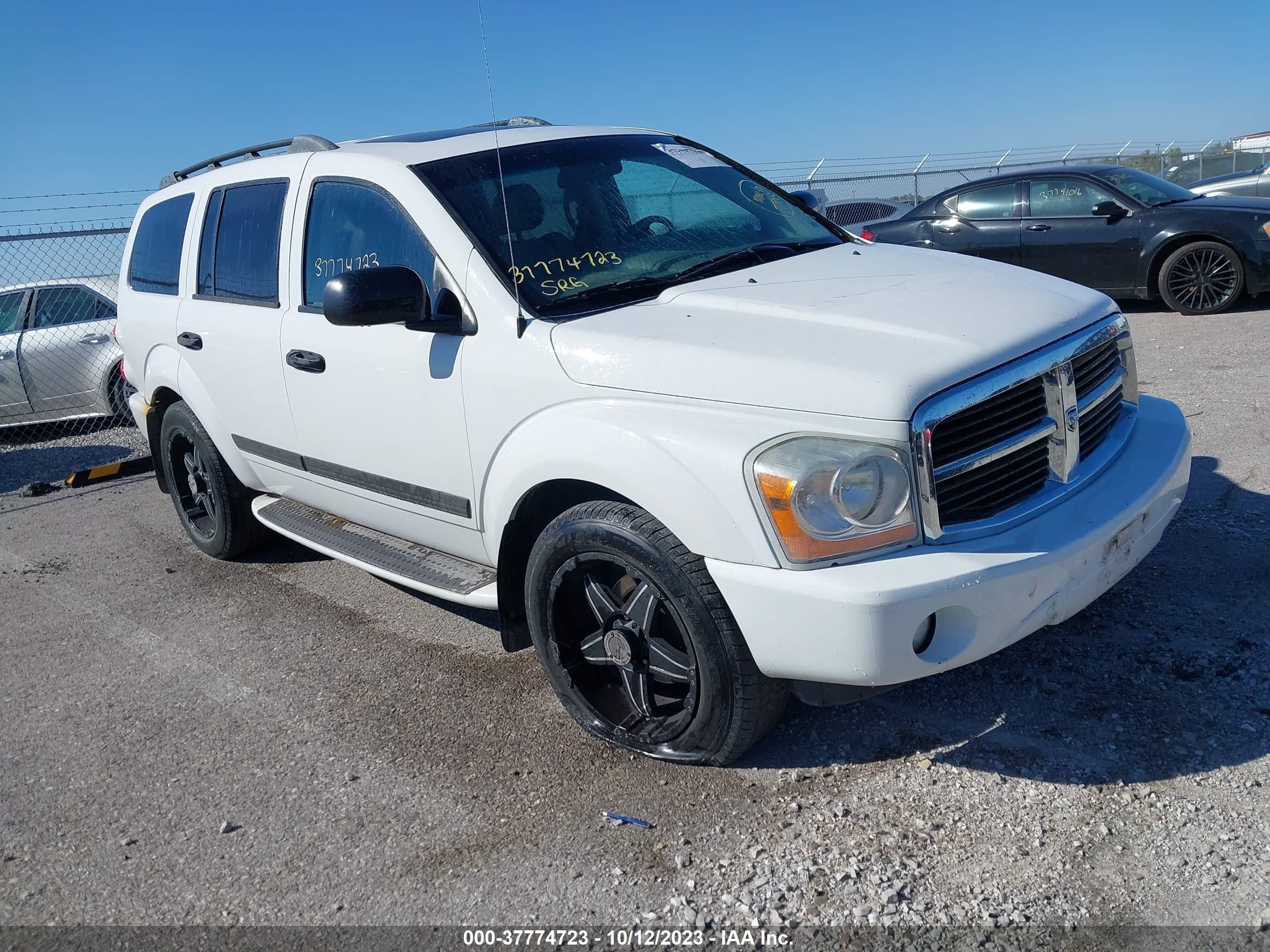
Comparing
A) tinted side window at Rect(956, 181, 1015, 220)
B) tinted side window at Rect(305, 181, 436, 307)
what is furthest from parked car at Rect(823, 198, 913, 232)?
tinted side window at Rect(305, 181, 436, 307)

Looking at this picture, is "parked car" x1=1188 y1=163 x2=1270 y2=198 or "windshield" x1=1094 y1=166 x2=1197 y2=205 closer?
"windshield" x1=1094 y1=166 x2=1197 y2=205

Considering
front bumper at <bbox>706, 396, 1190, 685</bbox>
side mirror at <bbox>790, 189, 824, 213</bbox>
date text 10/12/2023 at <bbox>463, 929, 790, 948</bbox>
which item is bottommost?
date text 10/12/2023 at <bbox>463, 929, 790, 948</bbox>

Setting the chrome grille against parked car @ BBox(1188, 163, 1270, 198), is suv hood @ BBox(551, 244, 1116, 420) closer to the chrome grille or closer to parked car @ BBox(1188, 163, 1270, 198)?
the chrome grille

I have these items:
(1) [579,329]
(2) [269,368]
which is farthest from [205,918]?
(2) [269,368]

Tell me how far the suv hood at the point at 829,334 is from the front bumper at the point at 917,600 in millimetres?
408

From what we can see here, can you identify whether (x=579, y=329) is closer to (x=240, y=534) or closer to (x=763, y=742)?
(x=763, y=742)

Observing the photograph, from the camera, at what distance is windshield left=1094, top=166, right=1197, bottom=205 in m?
9.74

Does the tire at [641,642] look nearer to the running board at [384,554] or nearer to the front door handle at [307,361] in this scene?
the running board at [384,554]

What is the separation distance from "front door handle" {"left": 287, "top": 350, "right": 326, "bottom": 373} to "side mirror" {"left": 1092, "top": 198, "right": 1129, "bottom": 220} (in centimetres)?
830

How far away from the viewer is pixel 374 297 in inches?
128

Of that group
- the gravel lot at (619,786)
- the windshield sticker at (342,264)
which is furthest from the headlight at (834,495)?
the windshield sticker at (342,264)

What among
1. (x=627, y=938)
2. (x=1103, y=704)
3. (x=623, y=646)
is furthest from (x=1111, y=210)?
(x=627, y=938)

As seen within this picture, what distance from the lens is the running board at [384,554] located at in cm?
361

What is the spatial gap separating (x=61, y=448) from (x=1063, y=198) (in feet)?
32.2
